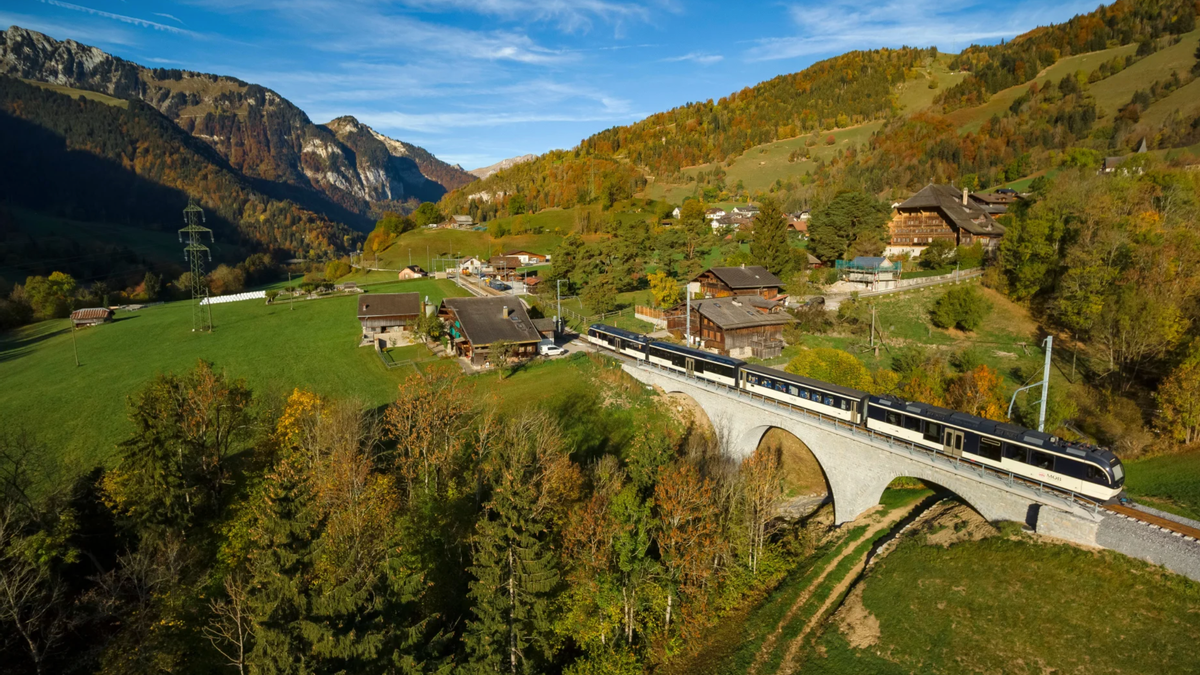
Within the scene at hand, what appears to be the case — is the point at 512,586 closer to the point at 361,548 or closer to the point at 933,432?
the point at 361,548

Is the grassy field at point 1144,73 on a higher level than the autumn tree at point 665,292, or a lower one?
higher

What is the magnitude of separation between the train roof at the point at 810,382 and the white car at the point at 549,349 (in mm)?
21236

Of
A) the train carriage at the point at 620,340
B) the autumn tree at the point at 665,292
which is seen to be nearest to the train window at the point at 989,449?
the train carriage at the point at 620,340

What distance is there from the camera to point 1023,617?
69.1 ft

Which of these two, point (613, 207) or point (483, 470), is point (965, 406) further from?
point (613, 207)

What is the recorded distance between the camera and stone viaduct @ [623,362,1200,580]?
2128cm

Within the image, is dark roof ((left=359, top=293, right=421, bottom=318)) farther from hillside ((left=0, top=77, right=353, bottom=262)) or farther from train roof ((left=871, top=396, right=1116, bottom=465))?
hillside ((left=0, top=77, right=353, bottom=262))

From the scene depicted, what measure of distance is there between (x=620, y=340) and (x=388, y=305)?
1160 inches

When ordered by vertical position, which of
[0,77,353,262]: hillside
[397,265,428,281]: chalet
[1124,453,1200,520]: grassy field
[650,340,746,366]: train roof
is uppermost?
[0,77,353,262]: hillside

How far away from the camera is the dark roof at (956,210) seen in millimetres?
75125

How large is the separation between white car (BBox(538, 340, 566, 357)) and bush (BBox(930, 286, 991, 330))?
1569 inches

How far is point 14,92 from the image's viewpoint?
186m

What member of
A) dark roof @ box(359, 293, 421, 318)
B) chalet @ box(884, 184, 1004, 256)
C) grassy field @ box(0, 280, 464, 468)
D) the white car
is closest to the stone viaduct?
the white car

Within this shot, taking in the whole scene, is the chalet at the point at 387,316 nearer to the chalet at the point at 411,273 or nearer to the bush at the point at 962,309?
the chalet at the point at 411,273
